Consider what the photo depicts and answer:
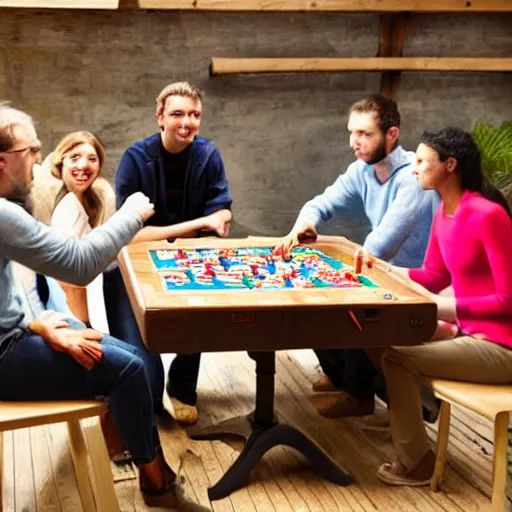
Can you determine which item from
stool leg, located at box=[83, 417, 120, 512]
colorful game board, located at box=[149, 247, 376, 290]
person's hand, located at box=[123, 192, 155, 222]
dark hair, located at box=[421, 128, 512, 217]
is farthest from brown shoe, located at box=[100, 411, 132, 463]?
dark hair, located at box=[421, 128, 512, 217]

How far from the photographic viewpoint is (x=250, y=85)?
3539mm

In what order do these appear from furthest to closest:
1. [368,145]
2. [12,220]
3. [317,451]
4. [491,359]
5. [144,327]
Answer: [368,145]
[317,451]
[491,359]
[144,327]
[12,220]

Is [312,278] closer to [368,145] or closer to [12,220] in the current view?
[368,145]

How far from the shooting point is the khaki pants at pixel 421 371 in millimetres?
2740

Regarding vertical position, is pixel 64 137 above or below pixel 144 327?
above

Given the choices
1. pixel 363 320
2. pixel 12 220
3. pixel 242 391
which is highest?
pixel 12 220

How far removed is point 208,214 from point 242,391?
0.97m

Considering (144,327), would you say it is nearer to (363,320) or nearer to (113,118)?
(363,320)

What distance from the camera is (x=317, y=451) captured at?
308 cm

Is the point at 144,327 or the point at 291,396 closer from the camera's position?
the point at 144,327

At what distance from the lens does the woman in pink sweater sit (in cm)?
273

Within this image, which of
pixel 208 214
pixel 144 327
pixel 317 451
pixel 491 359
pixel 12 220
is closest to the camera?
pixel 12 220

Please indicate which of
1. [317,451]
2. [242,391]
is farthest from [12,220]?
[242,391]

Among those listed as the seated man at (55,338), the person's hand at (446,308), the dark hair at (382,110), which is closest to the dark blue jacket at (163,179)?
the dark hair at (382,110)
